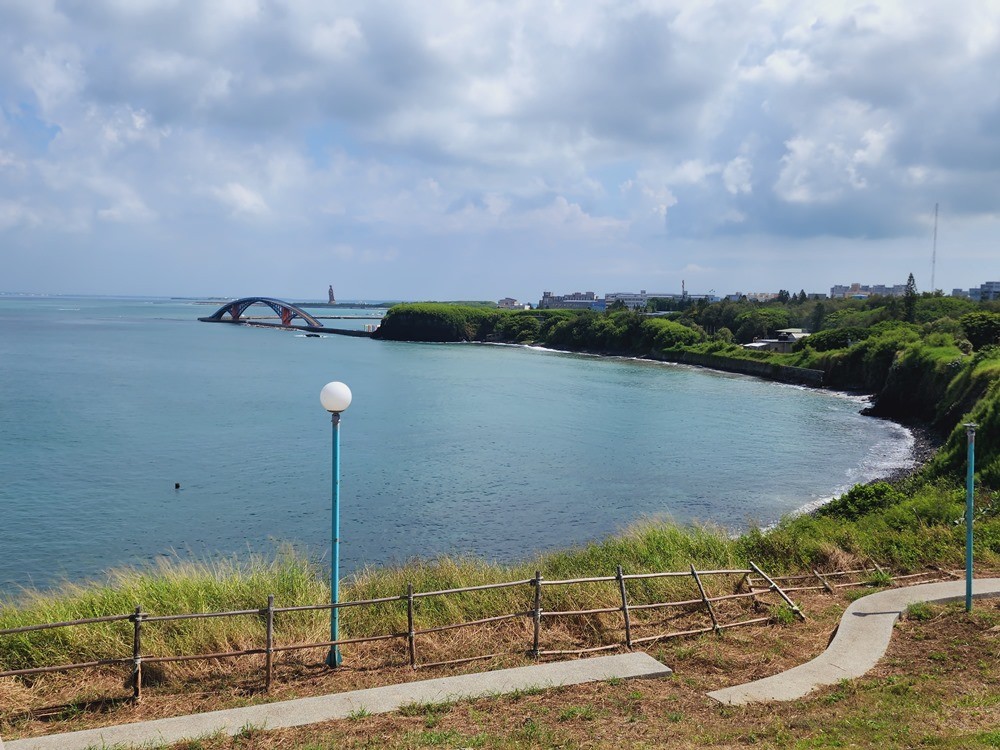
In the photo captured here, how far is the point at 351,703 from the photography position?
7727 millimetres

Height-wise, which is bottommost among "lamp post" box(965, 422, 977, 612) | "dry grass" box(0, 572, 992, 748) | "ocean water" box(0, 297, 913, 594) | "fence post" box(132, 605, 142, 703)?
"ocean water" box(0, 297, 913, 594)

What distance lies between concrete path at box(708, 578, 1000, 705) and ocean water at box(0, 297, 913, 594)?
467 inches

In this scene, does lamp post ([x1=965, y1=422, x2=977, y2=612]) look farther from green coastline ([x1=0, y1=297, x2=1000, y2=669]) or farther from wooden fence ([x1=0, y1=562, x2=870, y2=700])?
green coastline ([x1=0, y1=297, x2=1000, y2=669])

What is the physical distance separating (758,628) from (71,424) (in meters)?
39.5

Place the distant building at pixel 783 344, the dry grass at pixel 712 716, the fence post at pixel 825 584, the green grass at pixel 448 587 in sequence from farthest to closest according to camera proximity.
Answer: the distant building at pixel 783 344 < the fence post at pixel 825 584 < the green grass at pixel 448 587 < the dry grass at pixel 712 716

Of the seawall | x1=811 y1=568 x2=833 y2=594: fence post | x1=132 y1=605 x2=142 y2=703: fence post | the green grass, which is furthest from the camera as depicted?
the seawall

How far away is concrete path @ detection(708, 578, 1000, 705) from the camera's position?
320 inches

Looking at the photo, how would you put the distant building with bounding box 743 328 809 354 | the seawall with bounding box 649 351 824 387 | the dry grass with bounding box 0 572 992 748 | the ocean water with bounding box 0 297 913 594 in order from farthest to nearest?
1. the distant building with bounding box 743 328 809 354
2. the seawall with bounding box 649 351 824 387
3. the ocean water with bounding box 0 297 913 594
4. the dry grass with bounding box 0 572 992 748

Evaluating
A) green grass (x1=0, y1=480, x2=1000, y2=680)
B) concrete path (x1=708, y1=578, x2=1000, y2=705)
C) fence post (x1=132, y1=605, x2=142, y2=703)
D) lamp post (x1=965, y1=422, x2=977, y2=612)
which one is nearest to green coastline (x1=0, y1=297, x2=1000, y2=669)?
green grass (x1=0, y1=480, x2=1000, y2=680)

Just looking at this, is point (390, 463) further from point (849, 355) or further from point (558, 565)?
point (849, 355)

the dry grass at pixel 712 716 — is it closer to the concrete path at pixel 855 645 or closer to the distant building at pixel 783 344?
the concrete path at pixel 855 645

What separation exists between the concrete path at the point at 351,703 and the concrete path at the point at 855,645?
3.56 feet

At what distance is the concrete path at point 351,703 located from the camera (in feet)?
22.6

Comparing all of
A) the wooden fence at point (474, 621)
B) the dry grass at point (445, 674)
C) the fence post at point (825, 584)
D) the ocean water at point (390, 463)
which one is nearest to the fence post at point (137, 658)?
the wooden fence at point (474, 621)
